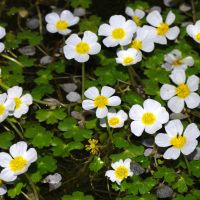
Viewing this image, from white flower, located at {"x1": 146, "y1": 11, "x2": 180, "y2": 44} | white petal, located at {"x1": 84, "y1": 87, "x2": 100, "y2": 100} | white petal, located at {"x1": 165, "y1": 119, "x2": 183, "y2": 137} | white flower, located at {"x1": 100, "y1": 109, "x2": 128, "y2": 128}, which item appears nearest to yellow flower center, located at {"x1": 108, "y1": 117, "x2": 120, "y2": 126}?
white flower, located at {"x1": 100, "y1": 109, "x2": 128, "y2": 128}

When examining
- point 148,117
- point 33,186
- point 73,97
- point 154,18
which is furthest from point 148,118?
point 154,18

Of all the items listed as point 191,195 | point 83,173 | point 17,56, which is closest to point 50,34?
point 17,56

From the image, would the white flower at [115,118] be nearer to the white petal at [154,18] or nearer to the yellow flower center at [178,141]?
the yellow flower center at [178,141]

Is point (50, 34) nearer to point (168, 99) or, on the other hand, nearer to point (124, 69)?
point (124, 69)

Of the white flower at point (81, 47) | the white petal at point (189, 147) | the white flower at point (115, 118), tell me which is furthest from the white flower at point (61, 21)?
the white petal at point (189, 147)

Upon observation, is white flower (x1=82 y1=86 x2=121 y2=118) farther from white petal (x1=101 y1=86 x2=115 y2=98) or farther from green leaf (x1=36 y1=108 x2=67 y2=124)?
green leaf (x1=36 y1=108 x2=67 y2=124)

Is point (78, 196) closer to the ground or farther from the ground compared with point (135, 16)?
closer to the ground
